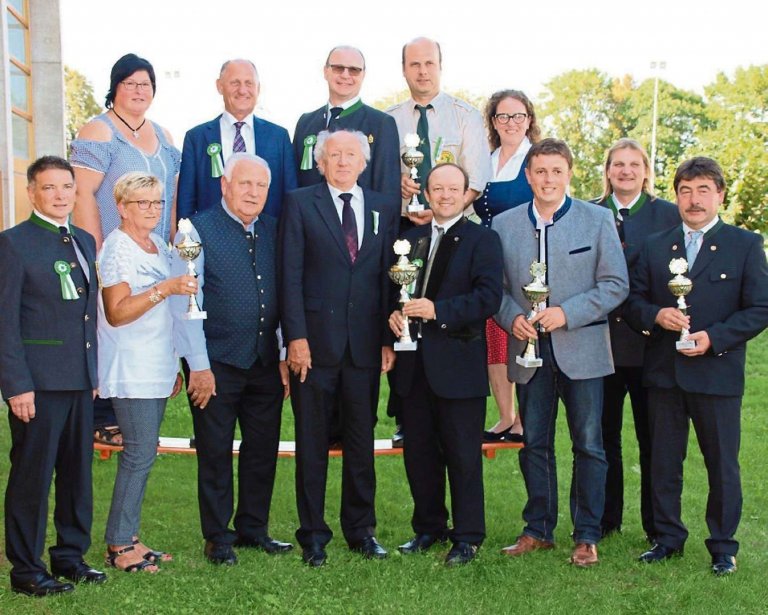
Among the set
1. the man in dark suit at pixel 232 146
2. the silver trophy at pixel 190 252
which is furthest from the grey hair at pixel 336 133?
the silver trophy at pixel 190 252

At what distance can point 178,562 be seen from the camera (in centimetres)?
537

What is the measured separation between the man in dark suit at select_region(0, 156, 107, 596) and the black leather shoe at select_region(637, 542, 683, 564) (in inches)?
116

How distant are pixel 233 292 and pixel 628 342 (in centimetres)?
233

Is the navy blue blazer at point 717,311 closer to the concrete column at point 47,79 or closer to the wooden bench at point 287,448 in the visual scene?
the wooden bench at point 287,448

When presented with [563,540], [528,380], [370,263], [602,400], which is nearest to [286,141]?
[370,263]

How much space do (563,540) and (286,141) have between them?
9.83 ft

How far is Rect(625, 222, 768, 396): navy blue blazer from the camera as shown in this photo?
203 inches

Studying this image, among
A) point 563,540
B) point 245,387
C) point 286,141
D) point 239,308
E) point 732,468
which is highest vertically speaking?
point 286,141

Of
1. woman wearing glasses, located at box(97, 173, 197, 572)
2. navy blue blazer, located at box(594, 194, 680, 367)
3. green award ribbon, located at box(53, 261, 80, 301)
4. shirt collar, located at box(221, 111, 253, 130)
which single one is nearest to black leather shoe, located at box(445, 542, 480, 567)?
navy blue blazer, located at box(594, 194, 680, 367)

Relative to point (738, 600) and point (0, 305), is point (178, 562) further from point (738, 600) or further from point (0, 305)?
point (738, 600)

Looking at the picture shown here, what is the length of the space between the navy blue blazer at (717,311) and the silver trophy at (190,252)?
239 centimetres

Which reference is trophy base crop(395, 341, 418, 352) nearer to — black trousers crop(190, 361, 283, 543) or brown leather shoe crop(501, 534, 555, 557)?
black trousers crop(190, 361, 283, 543)

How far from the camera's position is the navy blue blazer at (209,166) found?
230 inches

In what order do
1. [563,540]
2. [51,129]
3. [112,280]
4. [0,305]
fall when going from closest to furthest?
[0,305], [112,280], [563,540], [51,129]
